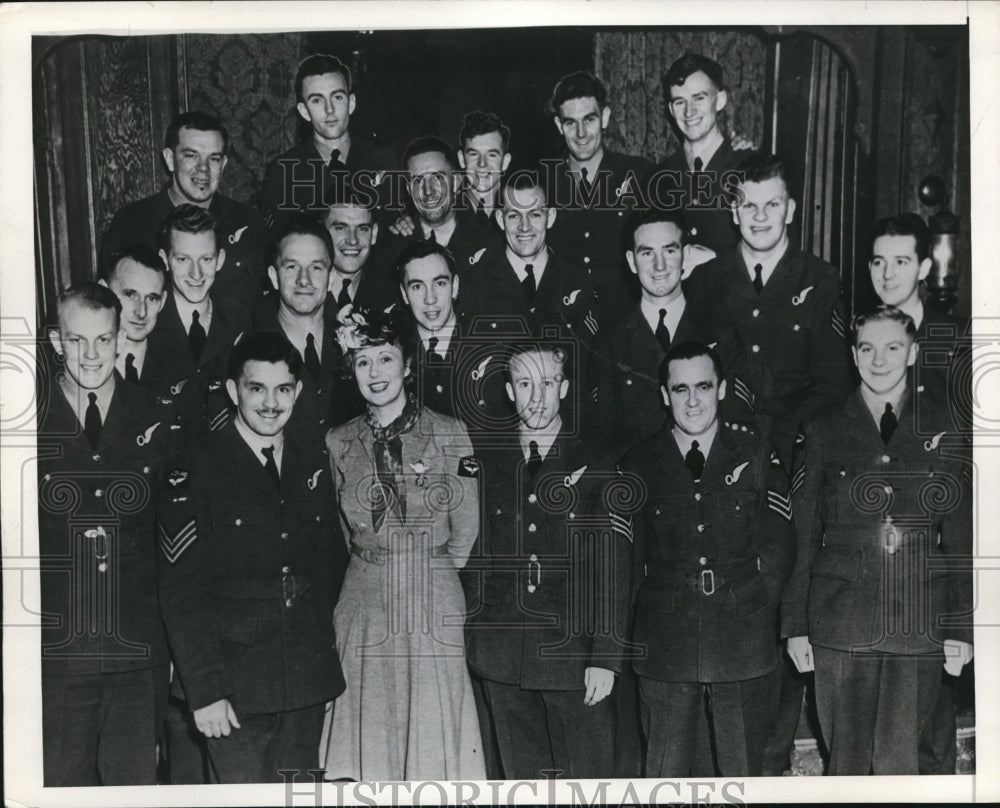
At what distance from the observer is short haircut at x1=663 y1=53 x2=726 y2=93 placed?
123 inches

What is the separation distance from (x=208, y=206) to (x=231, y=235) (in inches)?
4.2

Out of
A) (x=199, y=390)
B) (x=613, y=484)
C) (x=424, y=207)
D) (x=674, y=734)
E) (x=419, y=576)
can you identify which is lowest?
(x=674, y=734)

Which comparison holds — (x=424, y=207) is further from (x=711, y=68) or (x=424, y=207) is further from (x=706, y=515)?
(x=706, y=515)

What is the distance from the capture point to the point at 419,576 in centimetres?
312

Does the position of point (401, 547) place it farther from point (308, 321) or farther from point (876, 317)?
point (876, 317)

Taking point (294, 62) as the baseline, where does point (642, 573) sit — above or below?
below

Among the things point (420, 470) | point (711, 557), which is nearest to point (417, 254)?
point (420, 470)

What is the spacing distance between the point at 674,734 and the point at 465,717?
0.60 meters

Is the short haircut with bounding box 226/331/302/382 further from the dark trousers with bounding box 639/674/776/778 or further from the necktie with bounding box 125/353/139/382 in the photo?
the dark trousers with bounding box 639/674/776/778

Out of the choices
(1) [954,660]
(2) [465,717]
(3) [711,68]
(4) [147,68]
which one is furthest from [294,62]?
(1) [954,660]

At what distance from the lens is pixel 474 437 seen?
3129mm

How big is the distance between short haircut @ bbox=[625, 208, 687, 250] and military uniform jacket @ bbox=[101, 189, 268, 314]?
1.04 m

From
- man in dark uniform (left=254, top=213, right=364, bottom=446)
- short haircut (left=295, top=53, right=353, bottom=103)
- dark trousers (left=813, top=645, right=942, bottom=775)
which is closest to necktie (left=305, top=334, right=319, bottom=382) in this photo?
man in dark uniform (left=254, top=213, right=364, bottom=446)

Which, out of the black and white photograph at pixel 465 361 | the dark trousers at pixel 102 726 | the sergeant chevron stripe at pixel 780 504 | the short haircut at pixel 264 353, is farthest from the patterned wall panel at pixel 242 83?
the sergeant chevron stripe at pixel 780 504
